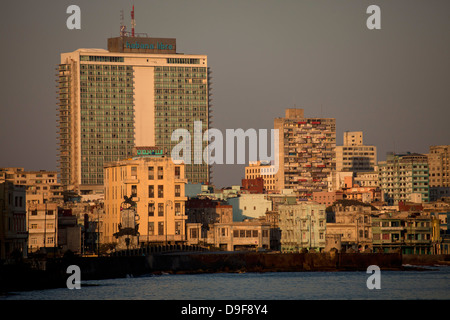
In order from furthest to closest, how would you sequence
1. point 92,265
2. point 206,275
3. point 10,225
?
point 206,275, point 92,265, point 10,225

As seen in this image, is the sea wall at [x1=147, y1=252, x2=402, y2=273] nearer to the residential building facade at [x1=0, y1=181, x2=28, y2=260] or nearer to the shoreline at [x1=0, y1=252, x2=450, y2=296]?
the shoreline at [x1=0, y1=252, x2=450, y2=296]

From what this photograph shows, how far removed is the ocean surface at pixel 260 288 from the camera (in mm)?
124625

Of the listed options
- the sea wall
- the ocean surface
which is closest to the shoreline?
the sea wall

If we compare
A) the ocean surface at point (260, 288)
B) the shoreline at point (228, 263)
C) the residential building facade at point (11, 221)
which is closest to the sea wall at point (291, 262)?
the shoreline at point (228, 263)

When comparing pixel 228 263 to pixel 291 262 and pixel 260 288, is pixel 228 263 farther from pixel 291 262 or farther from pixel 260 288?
pixel 260 288

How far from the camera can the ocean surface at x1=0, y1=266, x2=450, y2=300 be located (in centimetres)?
12462

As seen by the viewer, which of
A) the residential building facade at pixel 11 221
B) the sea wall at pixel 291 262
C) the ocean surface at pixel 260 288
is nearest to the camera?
the ocean surface at pixel 260 288

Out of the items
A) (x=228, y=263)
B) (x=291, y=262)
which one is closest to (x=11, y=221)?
(x=228, y=263)

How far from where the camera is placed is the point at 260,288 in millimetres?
139375

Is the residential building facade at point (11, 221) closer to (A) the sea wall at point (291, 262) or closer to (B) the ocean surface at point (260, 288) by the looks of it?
(B) the ocean surface at point (260, 288)
